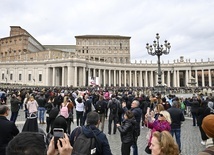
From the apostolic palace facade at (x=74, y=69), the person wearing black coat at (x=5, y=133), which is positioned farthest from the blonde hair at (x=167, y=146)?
the apostolic palace facade at (x=74, y=69)

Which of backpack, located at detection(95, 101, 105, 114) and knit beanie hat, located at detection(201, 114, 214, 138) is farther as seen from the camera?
backpack, located at detection(95, 101, 105, 114)

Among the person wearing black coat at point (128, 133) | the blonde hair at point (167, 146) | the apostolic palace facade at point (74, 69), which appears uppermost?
the apostolic palace facade at point (74, 69)

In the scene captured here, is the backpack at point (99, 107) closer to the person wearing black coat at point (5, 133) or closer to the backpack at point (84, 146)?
the person wearing black coat at point (5, 133)

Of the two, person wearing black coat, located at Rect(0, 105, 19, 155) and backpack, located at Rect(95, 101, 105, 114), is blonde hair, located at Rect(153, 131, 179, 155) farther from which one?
backpack, located at Rect(95, 101, 105, 114)

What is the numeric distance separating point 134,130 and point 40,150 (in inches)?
178

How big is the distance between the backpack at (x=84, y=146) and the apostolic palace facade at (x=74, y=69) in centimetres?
5798

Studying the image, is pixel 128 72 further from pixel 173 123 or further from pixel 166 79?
pixel 173 123

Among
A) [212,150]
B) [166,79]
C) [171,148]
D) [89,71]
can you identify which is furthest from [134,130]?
[166,79]

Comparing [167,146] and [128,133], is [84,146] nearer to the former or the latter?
[167,146]

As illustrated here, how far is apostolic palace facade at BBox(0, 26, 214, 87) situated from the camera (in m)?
63.0

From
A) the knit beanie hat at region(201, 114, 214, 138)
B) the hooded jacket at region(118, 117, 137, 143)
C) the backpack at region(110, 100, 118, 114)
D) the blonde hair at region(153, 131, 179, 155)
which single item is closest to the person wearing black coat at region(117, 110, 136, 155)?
the hooded jacket at region(118, 117, 137, 143)

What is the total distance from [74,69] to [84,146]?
192ft

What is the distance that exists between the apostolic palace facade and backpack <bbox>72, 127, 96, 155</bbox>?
58.0 meters

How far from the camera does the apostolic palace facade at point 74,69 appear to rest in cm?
6303
